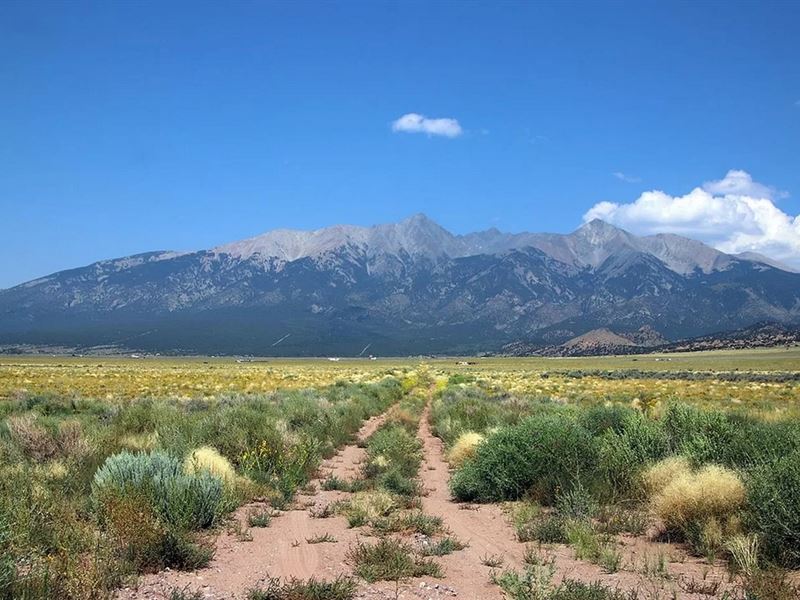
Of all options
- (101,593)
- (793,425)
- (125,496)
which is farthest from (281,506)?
(793,425)

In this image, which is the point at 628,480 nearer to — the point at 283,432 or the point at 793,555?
the point at 793,555

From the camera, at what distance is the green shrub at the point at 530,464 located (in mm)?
11148

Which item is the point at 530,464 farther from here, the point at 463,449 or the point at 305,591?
the point at 305,591

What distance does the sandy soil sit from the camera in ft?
22.1

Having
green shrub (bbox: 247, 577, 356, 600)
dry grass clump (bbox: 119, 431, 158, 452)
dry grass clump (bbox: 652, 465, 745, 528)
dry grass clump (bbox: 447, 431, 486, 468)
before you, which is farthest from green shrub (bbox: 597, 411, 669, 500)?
dry grass clump (bbox: 119, 431, 158, 452)

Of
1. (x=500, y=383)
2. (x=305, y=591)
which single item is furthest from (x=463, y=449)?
(x=500, y=383)

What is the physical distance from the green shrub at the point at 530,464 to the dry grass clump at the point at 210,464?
4.25m

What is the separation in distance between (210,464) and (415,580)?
5.22 meters

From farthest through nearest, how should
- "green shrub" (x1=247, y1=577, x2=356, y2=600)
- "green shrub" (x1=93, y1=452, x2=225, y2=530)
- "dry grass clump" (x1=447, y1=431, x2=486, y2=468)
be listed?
"dry grass clump" (x1=447, y1=431, x2=486, y2=468), "green shrub" (x1=93, y1=452, x2=225, y2=530), "green shrub" (x1=247, y1=577, x2=356, y2=600)

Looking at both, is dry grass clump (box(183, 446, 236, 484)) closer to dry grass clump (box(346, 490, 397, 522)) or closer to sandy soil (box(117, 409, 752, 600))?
sandy soil (box(117, 409, 752, 600))

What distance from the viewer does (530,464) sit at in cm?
1142

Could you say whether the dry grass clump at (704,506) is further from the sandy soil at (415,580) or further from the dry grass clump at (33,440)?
the dry grass clump at (33,440)

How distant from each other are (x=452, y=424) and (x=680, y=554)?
12.7 m

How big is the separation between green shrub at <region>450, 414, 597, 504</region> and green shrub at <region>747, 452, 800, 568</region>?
11.2 feet
